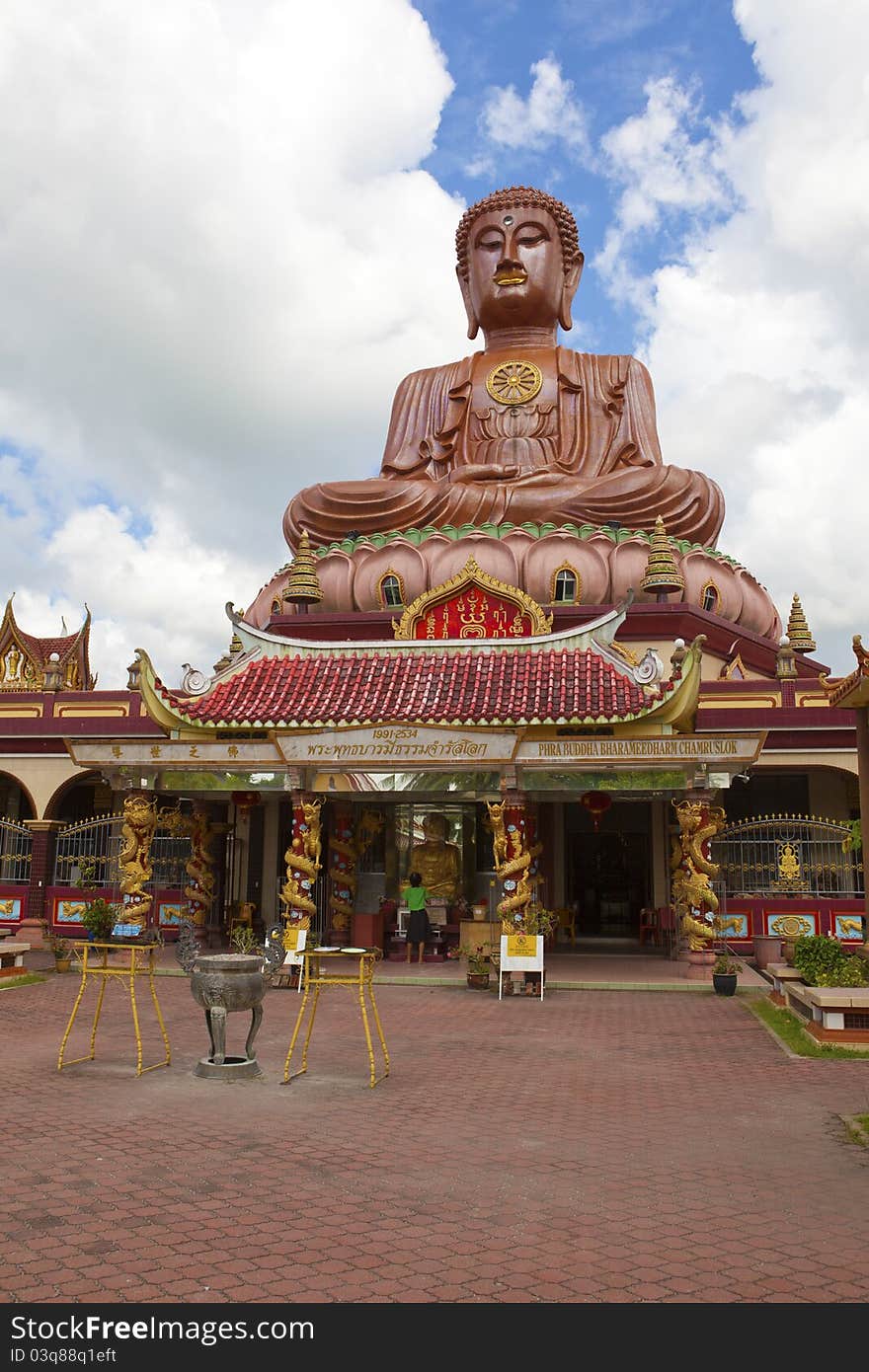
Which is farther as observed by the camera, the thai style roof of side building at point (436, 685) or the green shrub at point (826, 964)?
the thai style roof of side building at point (436, 685)

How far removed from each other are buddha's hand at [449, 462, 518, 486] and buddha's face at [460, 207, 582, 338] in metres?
5.93

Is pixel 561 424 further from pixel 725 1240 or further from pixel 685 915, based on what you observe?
pixel 725 1240

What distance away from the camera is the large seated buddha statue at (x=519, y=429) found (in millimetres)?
24984

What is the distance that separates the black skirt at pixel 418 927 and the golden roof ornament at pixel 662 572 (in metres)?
8.10

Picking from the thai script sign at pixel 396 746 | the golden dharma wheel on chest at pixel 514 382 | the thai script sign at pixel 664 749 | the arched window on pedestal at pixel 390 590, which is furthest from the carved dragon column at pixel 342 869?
the golden dharma wheel on chest at pixel 514 382

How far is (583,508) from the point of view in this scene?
24.6 metres

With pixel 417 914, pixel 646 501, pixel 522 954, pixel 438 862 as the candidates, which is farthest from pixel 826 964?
pixel 646 501

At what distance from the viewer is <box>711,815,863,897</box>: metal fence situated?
1855cm

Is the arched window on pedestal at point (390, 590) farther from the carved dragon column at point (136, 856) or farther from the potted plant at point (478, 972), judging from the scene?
the potted plant at point (478, 972)

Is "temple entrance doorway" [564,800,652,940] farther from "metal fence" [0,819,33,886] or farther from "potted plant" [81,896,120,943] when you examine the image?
"metal fence" [0,819,33,886]

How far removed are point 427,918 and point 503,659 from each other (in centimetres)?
465

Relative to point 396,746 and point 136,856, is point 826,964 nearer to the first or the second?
point 396,746

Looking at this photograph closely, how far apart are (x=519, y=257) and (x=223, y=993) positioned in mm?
24881

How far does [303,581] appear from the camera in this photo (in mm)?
23719
